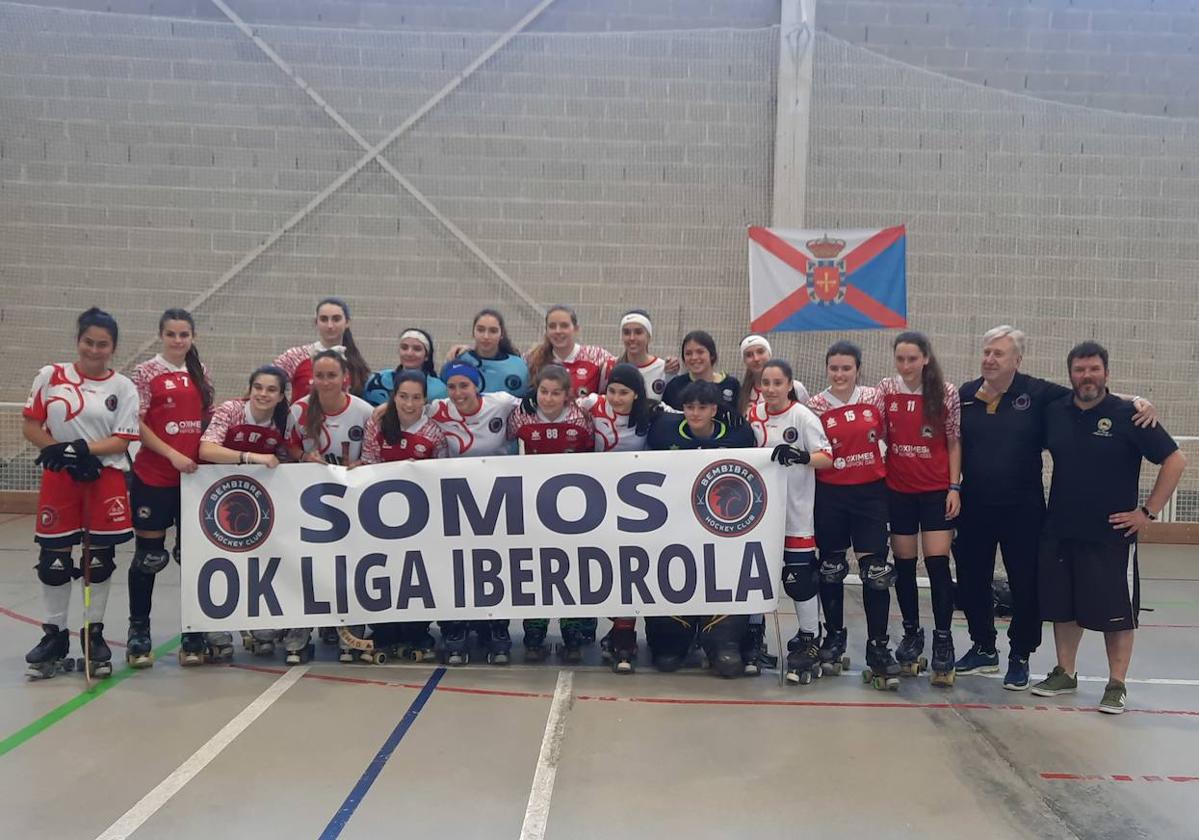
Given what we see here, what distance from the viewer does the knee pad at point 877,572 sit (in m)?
4.51

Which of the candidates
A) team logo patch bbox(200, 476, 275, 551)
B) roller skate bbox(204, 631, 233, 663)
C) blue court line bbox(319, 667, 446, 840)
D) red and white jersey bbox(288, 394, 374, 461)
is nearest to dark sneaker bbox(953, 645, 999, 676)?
blue court line bbox(319, 667, 446, 840)

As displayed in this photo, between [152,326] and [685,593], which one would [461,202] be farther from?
[685,593]

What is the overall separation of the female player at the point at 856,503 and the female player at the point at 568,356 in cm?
132

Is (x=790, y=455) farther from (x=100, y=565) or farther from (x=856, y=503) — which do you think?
(x=100, y=565)

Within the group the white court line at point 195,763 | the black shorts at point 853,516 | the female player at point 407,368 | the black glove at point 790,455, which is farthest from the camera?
the female player at point 407,368

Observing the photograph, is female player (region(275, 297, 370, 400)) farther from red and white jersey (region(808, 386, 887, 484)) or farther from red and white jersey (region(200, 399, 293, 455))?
red and white jersey (region(808, 386, 887, 484))

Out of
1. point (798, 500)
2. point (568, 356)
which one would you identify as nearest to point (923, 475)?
point (798, 500)

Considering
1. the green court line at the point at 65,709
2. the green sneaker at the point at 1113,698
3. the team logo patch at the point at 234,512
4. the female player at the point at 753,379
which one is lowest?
Result: the green court line at the point at 65,709

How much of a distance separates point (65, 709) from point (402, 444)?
1854mm

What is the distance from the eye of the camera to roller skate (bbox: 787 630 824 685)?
4.55 meters

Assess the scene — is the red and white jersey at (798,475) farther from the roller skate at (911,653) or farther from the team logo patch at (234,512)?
the team logo patch at (234,512)

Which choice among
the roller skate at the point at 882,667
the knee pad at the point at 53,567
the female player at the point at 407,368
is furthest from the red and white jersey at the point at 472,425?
the roller skate at the point at 882,667

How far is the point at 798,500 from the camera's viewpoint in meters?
4.55

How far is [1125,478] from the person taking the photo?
4.32 m
